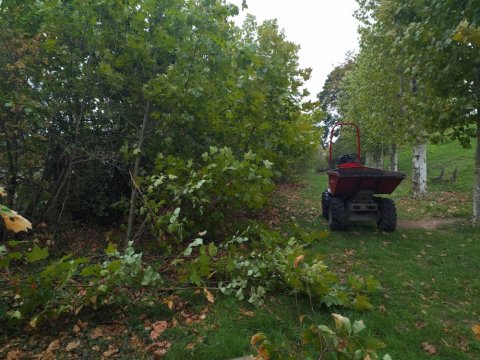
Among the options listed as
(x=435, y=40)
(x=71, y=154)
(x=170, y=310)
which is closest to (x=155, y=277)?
(x=170, y=310)

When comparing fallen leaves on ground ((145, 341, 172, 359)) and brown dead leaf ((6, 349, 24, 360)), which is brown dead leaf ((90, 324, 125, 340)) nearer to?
fallen leaves on ground ((145, 341, 172, 359))

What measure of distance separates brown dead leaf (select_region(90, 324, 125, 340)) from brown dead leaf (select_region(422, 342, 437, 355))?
9.71ft

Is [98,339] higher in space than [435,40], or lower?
lower

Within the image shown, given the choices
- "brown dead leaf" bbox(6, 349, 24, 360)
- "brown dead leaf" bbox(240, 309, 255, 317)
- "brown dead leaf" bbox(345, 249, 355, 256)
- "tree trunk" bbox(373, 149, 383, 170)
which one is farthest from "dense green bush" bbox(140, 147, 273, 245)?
"tree trunk" bbox(373, 149, 383, 170)

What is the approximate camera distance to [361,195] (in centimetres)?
756

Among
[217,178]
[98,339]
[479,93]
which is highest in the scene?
[479,93]

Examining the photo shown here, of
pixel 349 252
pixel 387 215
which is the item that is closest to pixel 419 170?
pixel 387 215

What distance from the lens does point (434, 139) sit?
823 cm

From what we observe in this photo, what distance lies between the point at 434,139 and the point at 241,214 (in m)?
4.72

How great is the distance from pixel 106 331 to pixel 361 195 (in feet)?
18.7

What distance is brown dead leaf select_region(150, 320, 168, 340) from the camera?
11.3 ft

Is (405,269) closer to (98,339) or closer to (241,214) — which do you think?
(241,214)

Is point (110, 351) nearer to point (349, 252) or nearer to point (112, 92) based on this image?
point (112, 92)

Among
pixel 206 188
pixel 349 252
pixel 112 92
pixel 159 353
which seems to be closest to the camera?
pixel 159 353
